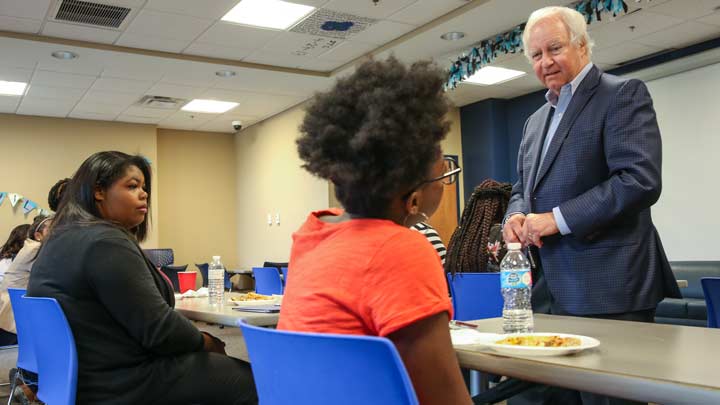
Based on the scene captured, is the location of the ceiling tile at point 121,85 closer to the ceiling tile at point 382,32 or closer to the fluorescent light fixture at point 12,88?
the fluorescent light fixture at point 12,88

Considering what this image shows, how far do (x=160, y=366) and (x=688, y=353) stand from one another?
136cm

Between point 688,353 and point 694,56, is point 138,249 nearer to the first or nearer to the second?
point 688,353

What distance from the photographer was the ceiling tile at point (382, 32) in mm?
5754

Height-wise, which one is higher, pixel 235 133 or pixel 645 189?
pixel 235 133

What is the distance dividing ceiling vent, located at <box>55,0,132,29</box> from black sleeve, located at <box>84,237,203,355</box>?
391 centimetres

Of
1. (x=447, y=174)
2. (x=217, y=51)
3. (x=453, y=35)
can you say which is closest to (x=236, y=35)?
(x=217, y=51)

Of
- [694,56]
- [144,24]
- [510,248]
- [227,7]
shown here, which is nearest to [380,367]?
[510,248]

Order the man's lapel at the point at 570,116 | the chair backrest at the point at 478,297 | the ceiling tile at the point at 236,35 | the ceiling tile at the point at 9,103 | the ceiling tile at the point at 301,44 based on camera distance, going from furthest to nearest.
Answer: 1. the ceiling tile at the point at 9,103
2. the ceiling tile at the point at 301,44
3. the ceiling tile at the point at 236,35
4. the chair backrest at the point at 478,297
5. the man's lapel at the point at 570,116

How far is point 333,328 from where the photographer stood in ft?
3.08

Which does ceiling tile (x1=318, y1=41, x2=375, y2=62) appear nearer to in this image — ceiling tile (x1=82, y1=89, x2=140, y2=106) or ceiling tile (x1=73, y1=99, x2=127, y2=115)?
ceiling tile (x1=82, y1=89, x2=140, y2=106)

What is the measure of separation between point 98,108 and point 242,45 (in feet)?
10.1

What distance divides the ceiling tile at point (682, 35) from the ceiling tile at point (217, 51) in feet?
12.3

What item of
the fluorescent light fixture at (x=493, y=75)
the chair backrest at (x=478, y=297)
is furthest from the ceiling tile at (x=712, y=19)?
the chair backrest at (x=478, y=297)

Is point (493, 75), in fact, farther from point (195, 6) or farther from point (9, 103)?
point (9, 103)
